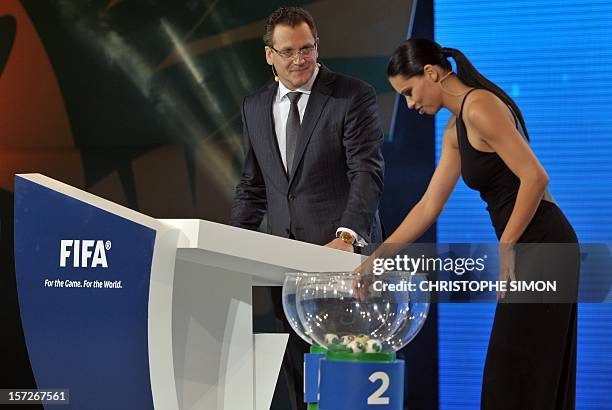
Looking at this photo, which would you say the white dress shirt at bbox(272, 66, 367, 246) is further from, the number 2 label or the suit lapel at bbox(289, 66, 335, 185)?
the number 2 label

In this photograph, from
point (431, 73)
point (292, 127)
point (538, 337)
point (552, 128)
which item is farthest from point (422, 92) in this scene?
point (552, 128)

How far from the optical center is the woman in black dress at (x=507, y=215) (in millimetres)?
2254

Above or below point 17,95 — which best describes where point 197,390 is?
below

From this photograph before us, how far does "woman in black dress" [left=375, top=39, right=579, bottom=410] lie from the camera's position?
2.25 m

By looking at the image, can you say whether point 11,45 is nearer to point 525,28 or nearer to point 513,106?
point 525,28

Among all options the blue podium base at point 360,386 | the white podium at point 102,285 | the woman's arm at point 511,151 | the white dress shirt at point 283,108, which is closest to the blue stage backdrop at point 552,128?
the white dress shirt at point 283,108

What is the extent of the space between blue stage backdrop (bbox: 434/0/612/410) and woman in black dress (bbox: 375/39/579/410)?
57.6 inches

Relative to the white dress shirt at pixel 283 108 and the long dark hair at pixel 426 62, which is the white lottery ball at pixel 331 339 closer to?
the long dark hair at pixel 426 62

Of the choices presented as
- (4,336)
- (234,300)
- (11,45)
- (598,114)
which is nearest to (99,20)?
(11,45)

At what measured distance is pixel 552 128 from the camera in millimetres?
3982

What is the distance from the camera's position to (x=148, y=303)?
1.74m

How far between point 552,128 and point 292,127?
145cm

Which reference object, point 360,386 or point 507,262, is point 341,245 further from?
point 360,386

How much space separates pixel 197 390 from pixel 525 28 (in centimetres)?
257
